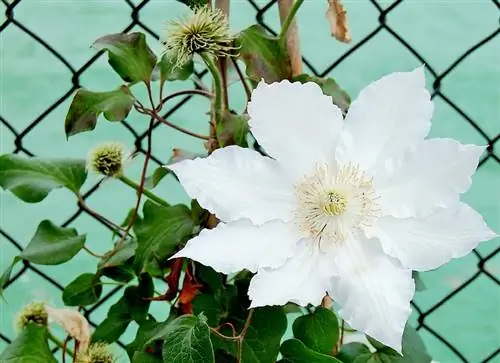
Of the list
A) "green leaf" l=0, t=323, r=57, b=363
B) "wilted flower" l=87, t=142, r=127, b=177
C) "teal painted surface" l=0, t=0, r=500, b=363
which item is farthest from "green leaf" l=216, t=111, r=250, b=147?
"teal painted surface" l=0, t=0, r=500, b=363

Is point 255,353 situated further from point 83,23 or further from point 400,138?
point 83,23

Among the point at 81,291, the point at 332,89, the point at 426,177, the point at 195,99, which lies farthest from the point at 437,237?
the point at 195,99

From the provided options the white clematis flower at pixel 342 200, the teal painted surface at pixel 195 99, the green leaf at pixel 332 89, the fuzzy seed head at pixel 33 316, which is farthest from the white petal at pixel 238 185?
the teal painted surface at pixel 195 99

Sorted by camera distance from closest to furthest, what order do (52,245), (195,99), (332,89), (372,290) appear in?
1. (372,290)
2. (332,89)
3. (52,245)
4. (195,99)

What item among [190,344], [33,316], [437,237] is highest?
[437,237]

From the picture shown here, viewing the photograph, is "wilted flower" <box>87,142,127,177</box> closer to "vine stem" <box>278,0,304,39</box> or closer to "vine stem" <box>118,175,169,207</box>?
"vine stem" <box>118,175,169,207</box>

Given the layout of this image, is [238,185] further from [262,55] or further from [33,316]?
[33,316]

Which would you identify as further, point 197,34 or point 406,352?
point 406,352
